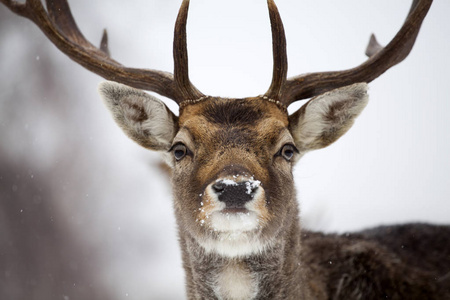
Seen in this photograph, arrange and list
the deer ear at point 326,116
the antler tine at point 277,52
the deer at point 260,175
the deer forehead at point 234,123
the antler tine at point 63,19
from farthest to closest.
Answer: the antler tine at point 63,19 → the deer ear at point 326,116 → the antler tine at point 277,52 → the deer forehead at point 234,123 → the deer at point 260,175

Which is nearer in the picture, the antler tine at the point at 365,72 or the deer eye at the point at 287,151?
the deer eye at the point at 287,151

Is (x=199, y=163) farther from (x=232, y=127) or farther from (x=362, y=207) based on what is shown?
(x=362, y=207)

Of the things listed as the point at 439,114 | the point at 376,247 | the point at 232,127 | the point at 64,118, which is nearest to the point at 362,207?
the point at 439,114

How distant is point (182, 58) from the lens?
16.1ft

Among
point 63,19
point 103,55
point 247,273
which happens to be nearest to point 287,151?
point 247,273

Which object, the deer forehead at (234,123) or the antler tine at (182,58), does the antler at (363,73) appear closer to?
the deer forehead at (234,123)

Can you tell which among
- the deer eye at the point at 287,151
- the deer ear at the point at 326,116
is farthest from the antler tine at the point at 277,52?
the deer eye at the point at 287,151

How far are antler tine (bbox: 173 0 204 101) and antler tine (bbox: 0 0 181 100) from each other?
94 mm

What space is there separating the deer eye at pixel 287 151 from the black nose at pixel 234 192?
0.90 meters

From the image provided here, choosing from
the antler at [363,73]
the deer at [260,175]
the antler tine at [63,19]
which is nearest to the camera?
the deer at [260,175]

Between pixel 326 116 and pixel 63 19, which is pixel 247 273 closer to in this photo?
pixel 326 116

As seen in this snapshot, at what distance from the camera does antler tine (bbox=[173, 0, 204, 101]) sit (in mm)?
4809

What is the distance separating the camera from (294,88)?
17.1 feet

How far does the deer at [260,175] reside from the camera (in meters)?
4.11
